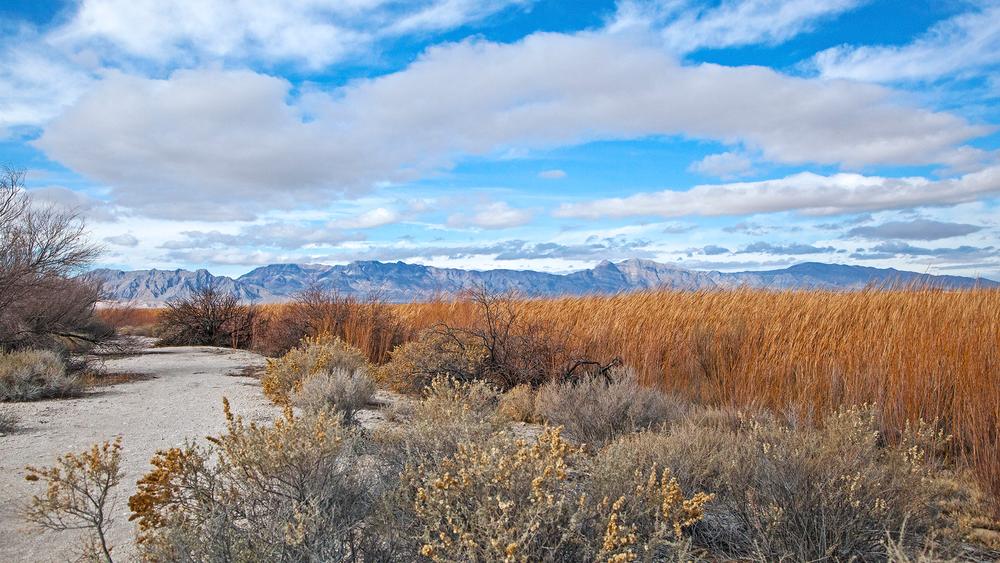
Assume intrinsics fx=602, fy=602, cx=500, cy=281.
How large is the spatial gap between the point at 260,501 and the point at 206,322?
18.3m

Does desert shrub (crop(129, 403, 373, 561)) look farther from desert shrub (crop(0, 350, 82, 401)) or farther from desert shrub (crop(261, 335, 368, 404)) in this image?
desert shrub (crop(0, 350, 82, 401))

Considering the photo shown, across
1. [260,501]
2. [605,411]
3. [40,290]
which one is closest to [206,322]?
[40,290]

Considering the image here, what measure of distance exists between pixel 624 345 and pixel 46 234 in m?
14.8

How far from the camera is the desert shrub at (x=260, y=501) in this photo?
260cm

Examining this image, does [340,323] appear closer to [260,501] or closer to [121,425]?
[121,425]

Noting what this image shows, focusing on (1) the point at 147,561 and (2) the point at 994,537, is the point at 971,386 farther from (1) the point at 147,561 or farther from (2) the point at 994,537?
(1) the point at 147,561

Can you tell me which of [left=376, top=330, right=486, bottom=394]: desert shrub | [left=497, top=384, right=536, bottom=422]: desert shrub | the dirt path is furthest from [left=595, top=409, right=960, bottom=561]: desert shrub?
[left=376, top=330, right=486, bottom=394]: desert shrub

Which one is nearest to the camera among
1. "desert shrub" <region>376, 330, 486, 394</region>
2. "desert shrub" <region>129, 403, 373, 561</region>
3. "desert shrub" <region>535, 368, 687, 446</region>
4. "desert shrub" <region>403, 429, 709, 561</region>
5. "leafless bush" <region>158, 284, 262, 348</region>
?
"desert shrub" <region>403, 429, 709, 561</region>

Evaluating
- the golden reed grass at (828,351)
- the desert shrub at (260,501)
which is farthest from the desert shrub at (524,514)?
the golden reed grass at (828,351)

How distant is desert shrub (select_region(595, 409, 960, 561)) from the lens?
10.5ft

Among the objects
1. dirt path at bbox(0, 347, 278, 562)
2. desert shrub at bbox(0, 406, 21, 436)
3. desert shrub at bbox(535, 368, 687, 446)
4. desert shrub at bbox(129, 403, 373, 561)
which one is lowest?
dirt path at bbox(0, 347, 278, 562)

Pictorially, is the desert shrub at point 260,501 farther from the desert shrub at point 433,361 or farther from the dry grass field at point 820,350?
the desert shrub at point 433,361

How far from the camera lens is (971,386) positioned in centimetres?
532

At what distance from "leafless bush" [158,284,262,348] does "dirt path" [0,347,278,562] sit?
6.38 m
